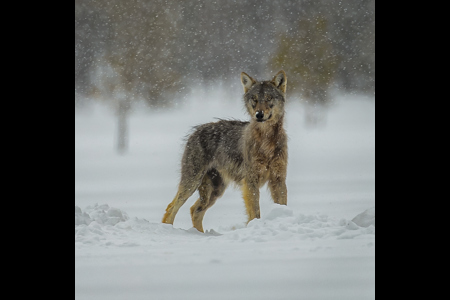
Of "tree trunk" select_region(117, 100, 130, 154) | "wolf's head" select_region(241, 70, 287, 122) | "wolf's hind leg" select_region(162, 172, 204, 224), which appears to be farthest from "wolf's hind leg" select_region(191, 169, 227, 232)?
"tree trunk" select_region(117, 100, 130, 154)

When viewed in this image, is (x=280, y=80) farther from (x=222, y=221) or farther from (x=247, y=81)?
(x=222, y=221)

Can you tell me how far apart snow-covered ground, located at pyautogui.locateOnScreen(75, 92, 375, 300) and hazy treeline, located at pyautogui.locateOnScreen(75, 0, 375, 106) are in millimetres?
837

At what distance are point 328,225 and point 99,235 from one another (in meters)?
2.37

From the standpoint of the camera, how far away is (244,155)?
630cm

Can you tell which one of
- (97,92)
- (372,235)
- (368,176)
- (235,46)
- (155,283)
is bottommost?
(155,283)

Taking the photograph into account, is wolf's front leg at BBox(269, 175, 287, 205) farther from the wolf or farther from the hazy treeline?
the hazy treeline

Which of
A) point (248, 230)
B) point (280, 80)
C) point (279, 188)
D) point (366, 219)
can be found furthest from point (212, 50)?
point (366, 219)

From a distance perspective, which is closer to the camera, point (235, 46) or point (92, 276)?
point (92, 276)

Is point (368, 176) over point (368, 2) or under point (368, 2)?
under

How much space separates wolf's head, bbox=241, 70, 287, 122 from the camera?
19.2 feet

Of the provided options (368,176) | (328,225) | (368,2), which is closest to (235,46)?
(368,2)

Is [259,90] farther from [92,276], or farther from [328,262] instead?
[92,276]

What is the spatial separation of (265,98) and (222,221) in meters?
1.92

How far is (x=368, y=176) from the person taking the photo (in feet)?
20.2
